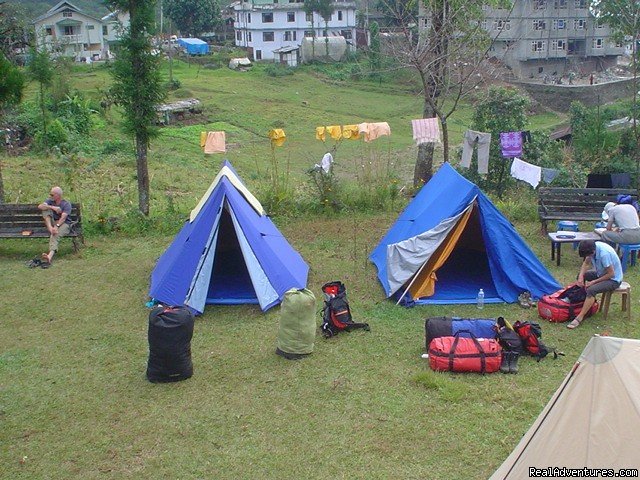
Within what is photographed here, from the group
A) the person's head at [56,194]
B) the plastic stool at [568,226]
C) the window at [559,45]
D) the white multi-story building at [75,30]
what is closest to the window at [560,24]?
the window at [559,45]

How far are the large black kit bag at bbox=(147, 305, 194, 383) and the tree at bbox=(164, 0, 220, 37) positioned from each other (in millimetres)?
53240

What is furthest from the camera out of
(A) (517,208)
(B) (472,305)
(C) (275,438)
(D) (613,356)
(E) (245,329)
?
(A) (517,208)

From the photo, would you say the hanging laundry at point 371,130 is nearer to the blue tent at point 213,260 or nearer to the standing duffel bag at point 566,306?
the blue tent at point 213,260

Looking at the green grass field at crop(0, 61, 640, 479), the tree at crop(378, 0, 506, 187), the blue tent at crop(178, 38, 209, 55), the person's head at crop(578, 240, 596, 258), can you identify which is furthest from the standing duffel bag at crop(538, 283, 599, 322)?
the blue tent at crop(178, 38, 209, 55)

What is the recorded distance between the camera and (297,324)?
7641 mm

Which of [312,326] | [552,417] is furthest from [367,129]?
[552,417]

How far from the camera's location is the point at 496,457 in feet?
18.5

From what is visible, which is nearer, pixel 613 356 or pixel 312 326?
pixel 613 356

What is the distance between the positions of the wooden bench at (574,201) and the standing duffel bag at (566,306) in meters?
3.67

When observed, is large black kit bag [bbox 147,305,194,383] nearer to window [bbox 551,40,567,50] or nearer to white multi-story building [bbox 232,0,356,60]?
white multi-story building [bbox 232,0,356,60]

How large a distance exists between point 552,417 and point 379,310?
4.89 metres

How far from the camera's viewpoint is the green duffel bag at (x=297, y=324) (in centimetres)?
756

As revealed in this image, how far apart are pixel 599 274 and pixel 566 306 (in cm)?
56

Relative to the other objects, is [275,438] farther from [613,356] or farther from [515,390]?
[613,356]
